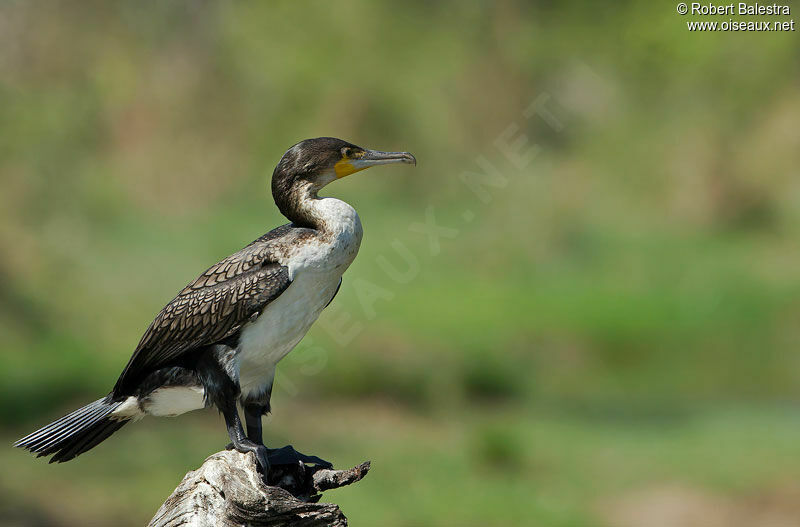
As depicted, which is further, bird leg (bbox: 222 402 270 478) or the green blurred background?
the green blurred background

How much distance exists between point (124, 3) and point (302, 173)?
1317 cm

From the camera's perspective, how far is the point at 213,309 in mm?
4172

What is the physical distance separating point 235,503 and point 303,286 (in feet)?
2.92

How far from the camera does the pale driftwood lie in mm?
3857

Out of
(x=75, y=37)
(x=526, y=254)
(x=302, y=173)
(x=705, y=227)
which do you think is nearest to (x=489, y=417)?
(x=526, y=254)

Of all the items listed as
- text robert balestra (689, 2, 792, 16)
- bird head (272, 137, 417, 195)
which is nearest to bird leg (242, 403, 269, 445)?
bird head (272, 137, 417, 195)

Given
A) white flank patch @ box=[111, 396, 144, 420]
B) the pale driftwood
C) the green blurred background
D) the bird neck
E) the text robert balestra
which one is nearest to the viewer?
the pale driftwood

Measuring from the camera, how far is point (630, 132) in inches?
606

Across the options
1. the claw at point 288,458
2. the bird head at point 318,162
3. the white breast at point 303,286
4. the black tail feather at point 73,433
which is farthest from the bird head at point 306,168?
the black tail feather at point 73,433

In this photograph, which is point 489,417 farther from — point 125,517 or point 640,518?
point 125,517

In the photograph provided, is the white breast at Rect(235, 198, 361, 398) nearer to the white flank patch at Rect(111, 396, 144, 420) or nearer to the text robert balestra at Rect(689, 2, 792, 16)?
the white flank patch at Rect(111, 396, 144, 420)

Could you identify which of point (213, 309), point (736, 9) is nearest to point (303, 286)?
point (213, 309)

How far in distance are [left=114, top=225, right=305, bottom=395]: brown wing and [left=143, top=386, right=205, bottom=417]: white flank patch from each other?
0.10 m

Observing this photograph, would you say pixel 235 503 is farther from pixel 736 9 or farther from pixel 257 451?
pixel 736 9
